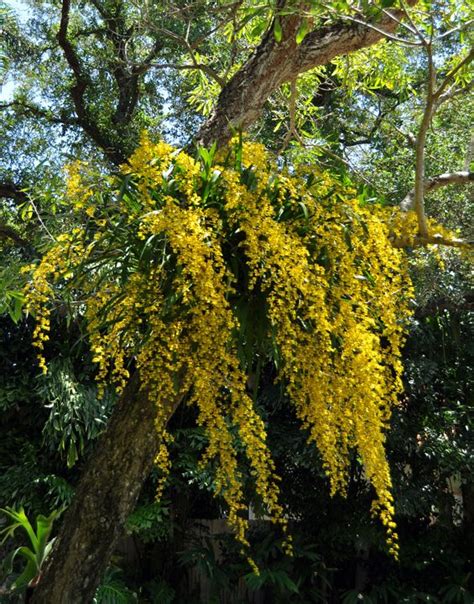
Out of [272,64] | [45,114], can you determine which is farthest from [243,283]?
[45,114]

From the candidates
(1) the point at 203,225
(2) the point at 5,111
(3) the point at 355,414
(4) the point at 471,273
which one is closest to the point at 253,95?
(1) the point at 203,225

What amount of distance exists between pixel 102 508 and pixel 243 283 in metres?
0.88

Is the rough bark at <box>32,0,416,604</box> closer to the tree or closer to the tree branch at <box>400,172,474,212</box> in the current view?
the tree

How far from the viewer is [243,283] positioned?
227 centimetres

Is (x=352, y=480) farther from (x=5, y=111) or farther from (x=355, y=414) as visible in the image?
(x=5, y=111)

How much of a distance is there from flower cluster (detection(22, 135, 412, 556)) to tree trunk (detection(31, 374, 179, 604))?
0.15 m

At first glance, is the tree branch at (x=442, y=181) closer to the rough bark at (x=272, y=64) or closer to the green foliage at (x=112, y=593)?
the rough bark at (x=272, y=64)

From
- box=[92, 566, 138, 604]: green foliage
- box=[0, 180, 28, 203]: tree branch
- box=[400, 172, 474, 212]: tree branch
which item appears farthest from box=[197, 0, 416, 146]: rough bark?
box=[0, 180, 28, 203]: tree branch

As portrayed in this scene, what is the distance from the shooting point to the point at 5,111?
715cm

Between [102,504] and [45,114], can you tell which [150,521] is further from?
[45,114]

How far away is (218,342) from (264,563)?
12.2 ft

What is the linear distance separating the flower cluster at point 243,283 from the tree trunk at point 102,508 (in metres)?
0.15

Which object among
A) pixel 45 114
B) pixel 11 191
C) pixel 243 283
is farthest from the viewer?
pixel 45 114

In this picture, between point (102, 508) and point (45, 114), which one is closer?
point (102, 508)
